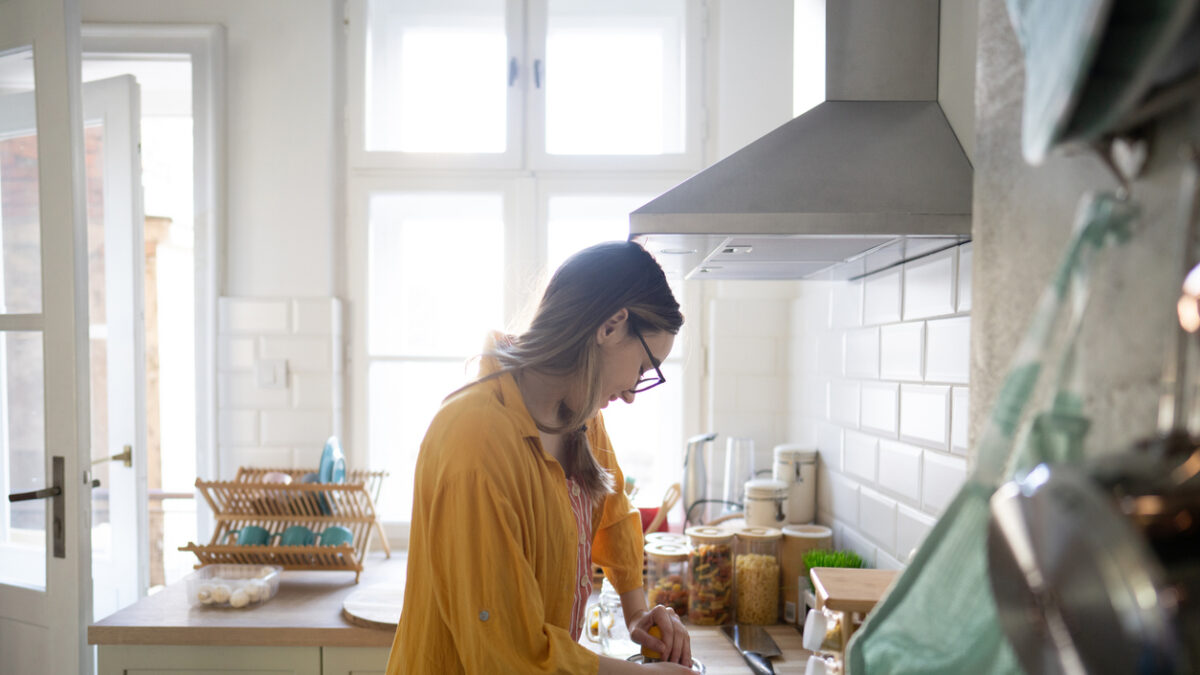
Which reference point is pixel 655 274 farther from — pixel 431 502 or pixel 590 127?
pixel 590 127

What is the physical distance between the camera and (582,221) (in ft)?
8.43

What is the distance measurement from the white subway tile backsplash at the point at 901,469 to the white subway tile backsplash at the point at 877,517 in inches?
1.7

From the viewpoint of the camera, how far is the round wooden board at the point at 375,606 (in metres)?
1.60

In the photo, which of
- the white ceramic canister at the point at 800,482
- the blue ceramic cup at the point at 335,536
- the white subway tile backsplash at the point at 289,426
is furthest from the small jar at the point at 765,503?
the white subway tile backsplash at the point at 289,426

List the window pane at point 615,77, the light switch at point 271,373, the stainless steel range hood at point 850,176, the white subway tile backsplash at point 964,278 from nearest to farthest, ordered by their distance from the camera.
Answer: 1. the stainless steel range hood at point 850,176
2. the white subway tile backsplash at point 964,278
3. the light switch at point 271,373
4. the window pane at point 615,77

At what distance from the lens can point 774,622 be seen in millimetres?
1738

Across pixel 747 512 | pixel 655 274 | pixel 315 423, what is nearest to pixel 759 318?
pixel 747 512

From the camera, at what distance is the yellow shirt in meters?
0.98

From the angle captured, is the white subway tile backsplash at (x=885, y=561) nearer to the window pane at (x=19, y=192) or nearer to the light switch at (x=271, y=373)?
the light switch at (x=271, y=373)

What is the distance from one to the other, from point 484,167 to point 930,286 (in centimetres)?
159

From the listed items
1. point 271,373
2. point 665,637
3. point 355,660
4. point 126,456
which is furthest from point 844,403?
point 126,456

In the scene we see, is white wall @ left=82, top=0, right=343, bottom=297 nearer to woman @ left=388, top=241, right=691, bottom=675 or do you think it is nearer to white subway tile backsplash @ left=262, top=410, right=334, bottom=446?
white subway tile backsplash @ left=262, top=410, right=334, bottom=446

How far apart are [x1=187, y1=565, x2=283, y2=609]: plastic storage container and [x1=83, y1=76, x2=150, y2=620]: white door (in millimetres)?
759

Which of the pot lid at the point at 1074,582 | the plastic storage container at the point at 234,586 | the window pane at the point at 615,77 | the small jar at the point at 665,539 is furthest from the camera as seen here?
the window pane at the point at 615,77
